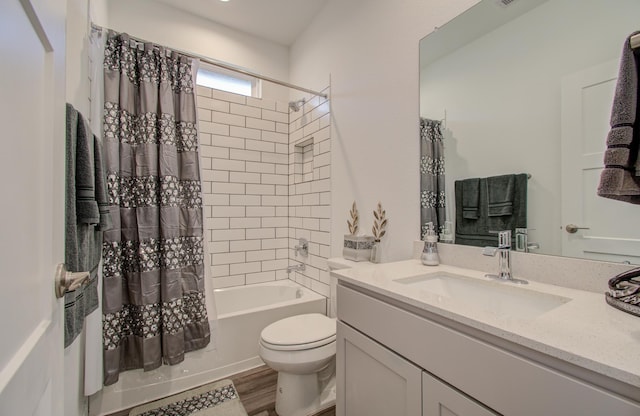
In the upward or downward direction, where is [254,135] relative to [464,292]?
upward

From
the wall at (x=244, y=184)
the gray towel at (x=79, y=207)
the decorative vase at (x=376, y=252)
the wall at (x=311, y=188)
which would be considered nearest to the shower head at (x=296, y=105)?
the wall at (x=311, y=188)

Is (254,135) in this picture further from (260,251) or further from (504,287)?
(504,287)

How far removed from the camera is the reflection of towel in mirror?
661 millimetres

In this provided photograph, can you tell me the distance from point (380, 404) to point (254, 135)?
7.85 feet

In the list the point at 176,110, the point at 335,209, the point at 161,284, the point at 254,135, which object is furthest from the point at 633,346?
the point at 254,135

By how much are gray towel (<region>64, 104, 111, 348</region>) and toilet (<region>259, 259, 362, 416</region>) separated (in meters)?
0.87

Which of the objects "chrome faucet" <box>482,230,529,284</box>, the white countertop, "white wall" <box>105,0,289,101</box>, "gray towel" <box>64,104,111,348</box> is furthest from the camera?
"white wall" <box>105,0,289,101</box>

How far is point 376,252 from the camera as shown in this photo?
5.94 ft

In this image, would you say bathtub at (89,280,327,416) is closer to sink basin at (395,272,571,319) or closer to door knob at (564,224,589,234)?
sink basin at (395,272,571,319)

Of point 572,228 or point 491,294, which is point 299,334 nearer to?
point 491,294

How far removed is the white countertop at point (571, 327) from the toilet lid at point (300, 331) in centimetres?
74

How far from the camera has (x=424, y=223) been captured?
59.1 inches

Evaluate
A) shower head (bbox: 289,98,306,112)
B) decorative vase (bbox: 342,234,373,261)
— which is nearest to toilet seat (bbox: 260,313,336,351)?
decorative vase (bbox: 342,234,373,261)

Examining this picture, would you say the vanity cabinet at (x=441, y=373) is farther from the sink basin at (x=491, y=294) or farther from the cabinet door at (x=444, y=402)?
the sink basin at (x=491, y=294)
